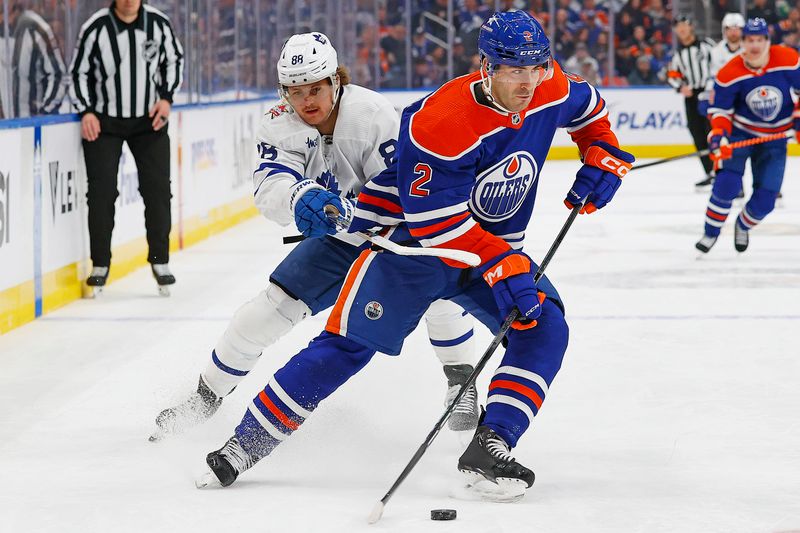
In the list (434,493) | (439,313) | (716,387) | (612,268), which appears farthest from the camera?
(612,268)

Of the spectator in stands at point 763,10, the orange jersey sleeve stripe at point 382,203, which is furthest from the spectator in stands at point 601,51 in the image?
the orange jersey sleeve stripe at point 382,203

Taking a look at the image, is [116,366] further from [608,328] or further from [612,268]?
[612,268]

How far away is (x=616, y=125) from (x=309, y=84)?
1011 centimetres

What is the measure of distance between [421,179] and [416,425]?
34.6 inches

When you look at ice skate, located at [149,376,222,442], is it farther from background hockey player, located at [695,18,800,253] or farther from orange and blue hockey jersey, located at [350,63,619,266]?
background hockey player, located at [695,18,800,253]

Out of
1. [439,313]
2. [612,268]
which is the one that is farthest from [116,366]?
[612,268]

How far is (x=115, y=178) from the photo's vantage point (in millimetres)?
4996

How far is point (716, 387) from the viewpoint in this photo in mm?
3381

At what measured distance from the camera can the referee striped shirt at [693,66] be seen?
32.6ft

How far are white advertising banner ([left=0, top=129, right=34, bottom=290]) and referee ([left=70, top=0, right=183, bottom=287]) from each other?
Result: 43 cm

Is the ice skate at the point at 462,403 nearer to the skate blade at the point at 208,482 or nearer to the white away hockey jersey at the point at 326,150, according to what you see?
the white away hockey jersey at the point at 326,150

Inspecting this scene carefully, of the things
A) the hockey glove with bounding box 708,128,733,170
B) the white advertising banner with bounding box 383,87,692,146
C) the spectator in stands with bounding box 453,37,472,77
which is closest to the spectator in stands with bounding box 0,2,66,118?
the hockey glove with bounding box 708,128,733,170

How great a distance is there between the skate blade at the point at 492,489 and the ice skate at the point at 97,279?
285cm

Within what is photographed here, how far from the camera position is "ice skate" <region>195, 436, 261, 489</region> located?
2.46 m
